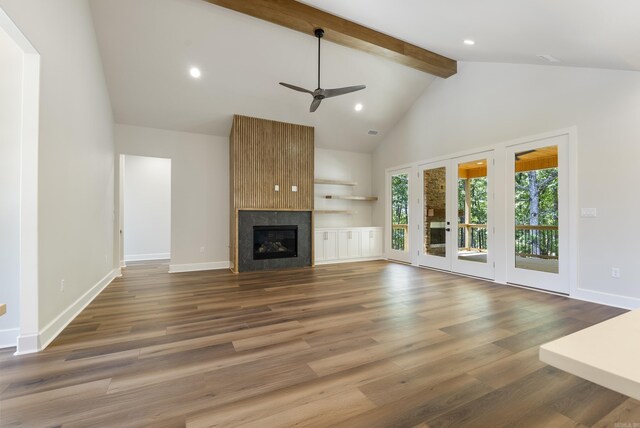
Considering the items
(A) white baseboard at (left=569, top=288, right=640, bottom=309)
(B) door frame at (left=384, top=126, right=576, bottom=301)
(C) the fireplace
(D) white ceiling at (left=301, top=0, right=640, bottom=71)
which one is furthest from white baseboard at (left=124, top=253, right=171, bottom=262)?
(A) white baseboard at (left=569, top=288, right=640, bottom=309)

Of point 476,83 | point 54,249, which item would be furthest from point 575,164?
point 54,249

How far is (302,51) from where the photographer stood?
17.1ft

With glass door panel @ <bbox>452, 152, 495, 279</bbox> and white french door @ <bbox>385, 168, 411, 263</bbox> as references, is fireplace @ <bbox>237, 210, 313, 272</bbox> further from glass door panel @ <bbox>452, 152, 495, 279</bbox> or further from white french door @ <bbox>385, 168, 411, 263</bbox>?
glass door panel @ <bbox>452, 152, 495, 279</bbox>

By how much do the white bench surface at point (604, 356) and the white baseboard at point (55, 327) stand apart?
3534 mm

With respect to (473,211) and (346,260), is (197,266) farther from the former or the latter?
(473,211)

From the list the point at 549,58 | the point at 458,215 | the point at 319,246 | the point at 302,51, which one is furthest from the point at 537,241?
the point at 302,51

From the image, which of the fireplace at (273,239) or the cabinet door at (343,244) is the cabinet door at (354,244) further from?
the fireplace at (273,239)

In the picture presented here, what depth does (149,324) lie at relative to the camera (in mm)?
3127

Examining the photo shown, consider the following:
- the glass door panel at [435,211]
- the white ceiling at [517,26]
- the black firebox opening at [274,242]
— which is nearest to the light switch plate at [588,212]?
the white ceiling at [517,26]

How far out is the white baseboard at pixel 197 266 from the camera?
619 centimetres

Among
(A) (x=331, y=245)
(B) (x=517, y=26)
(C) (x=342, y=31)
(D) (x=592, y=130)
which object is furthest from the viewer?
(A) (x=331, y=245)

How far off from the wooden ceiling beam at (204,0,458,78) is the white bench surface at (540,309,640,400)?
478 centimetres

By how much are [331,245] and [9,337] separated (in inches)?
221

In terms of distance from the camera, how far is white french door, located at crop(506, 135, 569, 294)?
4.32 m
